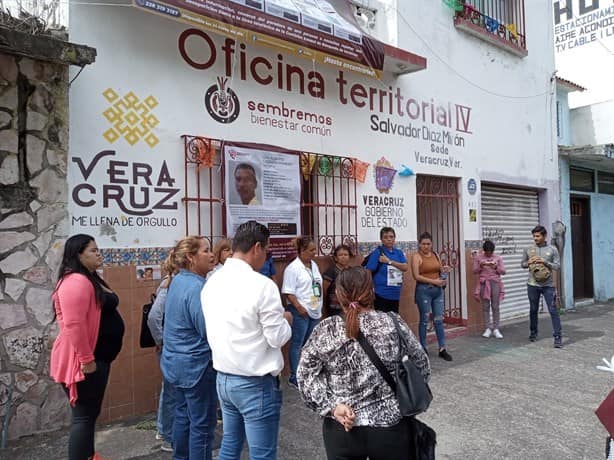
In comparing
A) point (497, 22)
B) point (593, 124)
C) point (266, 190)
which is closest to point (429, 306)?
point (266, 190)

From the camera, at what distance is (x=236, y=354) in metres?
2.55

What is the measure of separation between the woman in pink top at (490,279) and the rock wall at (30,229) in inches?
232

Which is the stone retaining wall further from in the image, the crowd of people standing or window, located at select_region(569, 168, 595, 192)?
window, located at select_region(569, 168, 595, 192)

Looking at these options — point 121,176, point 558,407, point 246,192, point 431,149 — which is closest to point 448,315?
point 431,149

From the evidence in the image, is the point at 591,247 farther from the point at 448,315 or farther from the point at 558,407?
the point at 558,407

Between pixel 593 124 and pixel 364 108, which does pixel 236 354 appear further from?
pixel 593 124

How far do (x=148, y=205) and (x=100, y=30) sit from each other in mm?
1626

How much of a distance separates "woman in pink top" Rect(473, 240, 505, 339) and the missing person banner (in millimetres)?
3393

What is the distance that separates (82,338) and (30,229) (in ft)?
5.20

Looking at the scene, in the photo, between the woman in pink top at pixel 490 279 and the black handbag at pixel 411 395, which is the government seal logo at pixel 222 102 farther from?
the woman in pink top at pixel 490 279

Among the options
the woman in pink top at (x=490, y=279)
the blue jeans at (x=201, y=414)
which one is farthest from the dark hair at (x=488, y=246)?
the blue jeans at (x=201, y=414)

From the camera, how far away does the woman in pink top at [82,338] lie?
2.95 meters

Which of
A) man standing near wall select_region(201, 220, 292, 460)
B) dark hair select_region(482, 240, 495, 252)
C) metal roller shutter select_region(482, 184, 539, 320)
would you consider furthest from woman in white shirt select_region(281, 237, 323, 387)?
metal roller shutter select_region(482, 184, 539, 320)

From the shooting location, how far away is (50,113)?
4180mm
